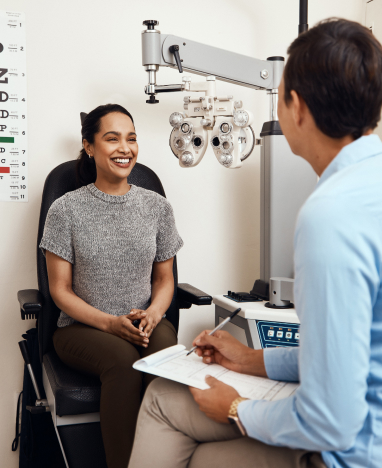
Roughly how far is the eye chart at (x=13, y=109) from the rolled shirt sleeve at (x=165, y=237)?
1.83ft

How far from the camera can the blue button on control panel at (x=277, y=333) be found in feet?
5.00

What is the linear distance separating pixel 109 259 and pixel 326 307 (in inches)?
39.2

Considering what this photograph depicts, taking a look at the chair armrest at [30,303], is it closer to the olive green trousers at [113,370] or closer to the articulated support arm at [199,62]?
the olive green trousers at [113,370]

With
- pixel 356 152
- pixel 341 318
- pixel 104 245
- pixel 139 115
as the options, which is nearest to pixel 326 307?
pixel 341 318

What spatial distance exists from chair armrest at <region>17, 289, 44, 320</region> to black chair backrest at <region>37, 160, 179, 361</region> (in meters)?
0.06

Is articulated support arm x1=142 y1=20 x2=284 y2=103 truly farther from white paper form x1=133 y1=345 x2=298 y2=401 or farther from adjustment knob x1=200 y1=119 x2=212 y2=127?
white paper form x1=133 y1=345 x2=298 y2=401

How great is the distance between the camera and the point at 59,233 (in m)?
1.51

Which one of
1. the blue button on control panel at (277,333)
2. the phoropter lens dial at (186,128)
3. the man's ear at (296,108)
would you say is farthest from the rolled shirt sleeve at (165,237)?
the man's ear at (296,108)

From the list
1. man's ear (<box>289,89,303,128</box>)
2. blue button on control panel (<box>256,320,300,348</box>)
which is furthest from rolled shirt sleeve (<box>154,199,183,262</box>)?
man's ear (<box>289,89,303,128</box>)

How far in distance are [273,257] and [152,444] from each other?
92cm

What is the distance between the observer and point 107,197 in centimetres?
159

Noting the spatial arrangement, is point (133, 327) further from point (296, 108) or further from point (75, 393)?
point (296, 108)

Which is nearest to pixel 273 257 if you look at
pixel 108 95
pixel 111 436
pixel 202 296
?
pixel 202 296

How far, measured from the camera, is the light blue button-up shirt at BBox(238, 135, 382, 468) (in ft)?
2.02
